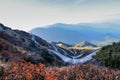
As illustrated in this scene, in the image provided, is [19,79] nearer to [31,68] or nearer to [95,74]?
[31,68]

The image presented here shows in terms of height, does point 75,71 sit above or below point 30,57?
above

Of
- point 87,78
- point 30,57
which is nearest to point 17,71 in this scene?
point 87,78

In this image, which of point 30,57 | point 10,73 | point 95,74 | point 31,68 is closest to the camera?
point 10,73

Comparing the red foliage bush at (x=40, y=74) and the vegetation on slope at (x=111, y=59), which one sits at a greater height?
the red foliage bush at (x=40, y=74)

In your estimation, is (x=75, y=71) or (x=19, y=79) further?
(x=75, y=71)

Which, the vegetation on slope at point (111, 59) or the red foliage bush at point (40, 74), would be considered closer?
the red foliage bush at point (40, 74)

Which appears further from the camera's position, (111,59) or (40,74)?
(111,59)

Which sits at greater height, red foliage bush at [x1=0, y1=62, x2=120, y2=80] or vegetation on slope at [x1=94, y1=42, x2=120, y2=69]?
red foliage bush at [x1=0, y1=62, x2=120, y2=80]

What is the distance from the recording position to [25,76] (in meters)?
10.5

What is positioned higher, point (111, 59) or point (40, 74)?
point (40, 74)

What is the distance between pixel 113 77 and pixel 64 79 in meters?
2.21

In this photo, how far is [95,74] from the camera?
1309 cm

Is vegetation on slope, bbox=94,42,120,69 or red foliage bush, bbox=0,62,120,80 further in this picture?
vegetation on slope, bbox=94,42,120,69

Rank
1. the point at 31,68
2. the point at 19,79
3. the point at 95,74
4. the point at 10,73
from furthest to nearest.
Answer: the point at 95,74, the point at 31,68, the point at 10,73, the point at 19,79
